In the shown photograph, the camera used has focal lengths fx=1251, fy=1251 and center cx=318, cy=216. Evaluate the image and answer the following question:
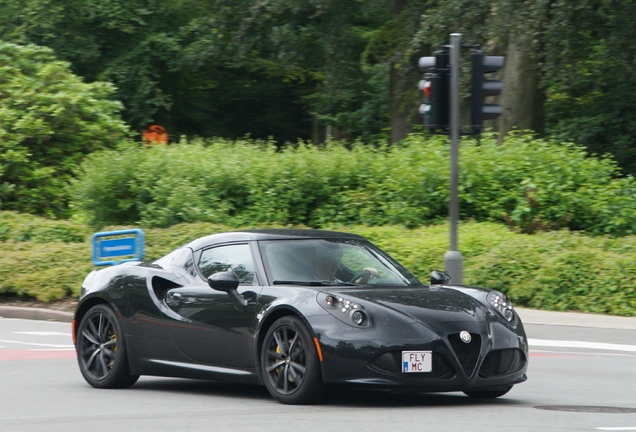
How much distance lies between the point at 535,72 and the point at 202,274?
59.1 ft

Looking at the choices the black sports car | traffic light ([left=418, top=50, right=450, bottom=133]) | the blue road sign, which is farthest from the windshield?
the blue road sign

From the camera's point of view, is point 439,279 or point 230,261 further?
point 439,279

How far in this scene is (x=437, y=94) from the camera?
13.7 meters

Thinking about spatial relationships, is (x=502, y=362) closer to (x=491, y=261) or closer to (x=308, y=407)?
(x=308, y=407)

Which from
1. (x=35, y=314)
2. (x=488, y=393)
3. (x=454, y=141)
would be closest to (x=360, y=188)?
(x=35, y=314)

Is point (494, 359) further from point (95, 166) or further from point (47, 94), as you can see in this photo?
point (47, 94)

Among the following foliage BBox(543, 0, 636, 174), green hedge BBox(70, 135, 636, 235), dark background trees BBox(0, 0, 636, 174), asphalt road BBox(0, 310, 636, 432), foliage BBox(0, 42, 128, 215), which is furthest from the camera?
foliage BBox(0, 42, 128, 215)

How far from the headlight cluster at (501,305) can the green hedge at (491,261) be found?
26.1 feet

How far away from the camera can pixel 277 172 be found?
22953 millimetres

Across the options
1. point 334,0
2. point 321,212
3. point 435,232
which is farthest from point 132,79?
point 435,232

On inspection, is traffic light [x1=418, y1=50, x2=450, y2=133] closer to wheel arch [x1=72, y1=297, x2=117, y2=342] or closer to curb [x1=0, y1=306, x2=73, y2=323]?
wheel arch [x1=72, y1=297, x2=117, y2=342]

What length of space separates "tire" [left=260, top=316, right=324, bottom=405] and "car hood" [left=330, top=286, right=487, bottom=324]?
46 cm

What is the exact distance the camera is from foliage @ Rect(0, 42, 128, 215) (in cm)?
2702

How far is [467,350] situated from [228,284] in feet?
5.86
